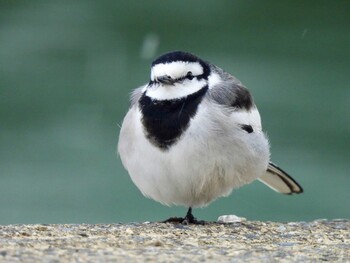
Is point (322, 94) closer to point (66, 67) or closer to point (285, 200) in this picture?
point (285, 200)

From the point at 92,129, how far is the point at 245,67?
1275 mm

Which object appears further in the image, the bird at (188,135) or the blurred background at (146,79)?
the blurred background at (146,79)

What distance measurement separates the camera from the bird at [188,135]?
5.38 meters

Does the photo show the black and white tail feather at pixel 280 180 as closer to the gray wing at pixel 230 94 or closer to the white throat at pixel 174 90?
the gray wing at pixel 230 94

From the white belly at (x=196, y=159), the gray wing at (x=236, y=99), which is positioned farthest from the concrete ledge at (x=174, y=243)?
the gray wing at (x=236, y=99)

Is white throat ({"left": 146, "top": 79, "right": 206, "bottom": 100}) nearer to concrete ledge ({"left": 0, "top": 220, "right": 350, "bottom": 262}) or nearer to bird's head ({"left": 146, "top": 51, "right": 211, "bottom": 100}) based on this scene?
bird's head ({"left": 146, "top": 51, "right": 211, "bottom": 100})

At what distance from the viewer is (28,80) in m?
8.16

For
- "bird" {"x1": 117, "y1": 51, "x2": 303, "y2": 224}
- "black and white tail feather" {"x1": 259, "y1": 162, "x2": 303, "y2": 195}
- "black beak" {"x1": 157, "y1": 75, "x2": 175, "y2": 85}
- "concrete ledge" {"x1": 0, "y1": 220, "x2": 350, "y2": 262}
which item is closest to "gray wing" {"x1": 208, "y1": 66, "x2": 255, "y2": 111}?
"bird" {"x1": 117, "y1": 51, "x2": 303, "y2": 224}

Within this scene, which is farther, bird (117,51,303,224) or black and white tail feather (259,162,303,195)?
black and white tail feather (259,162,303,195)

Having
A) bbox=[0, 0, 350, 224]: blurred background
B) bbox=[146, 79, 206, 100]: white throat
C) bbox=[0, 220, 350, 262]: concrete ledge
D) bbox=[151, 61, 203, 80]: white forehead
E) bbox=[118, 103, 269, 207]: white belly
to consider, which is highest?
bbox=[0, 0, 350, 224]: blurred background

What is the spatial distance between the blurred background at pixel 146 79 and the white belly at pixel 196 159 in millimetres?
2376

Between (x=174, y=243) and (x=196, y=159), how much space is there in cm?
70

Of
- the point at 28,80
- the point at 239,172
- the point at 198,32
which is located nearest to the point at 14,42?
the point at 28,80

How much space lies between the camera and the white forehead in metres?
5.45
